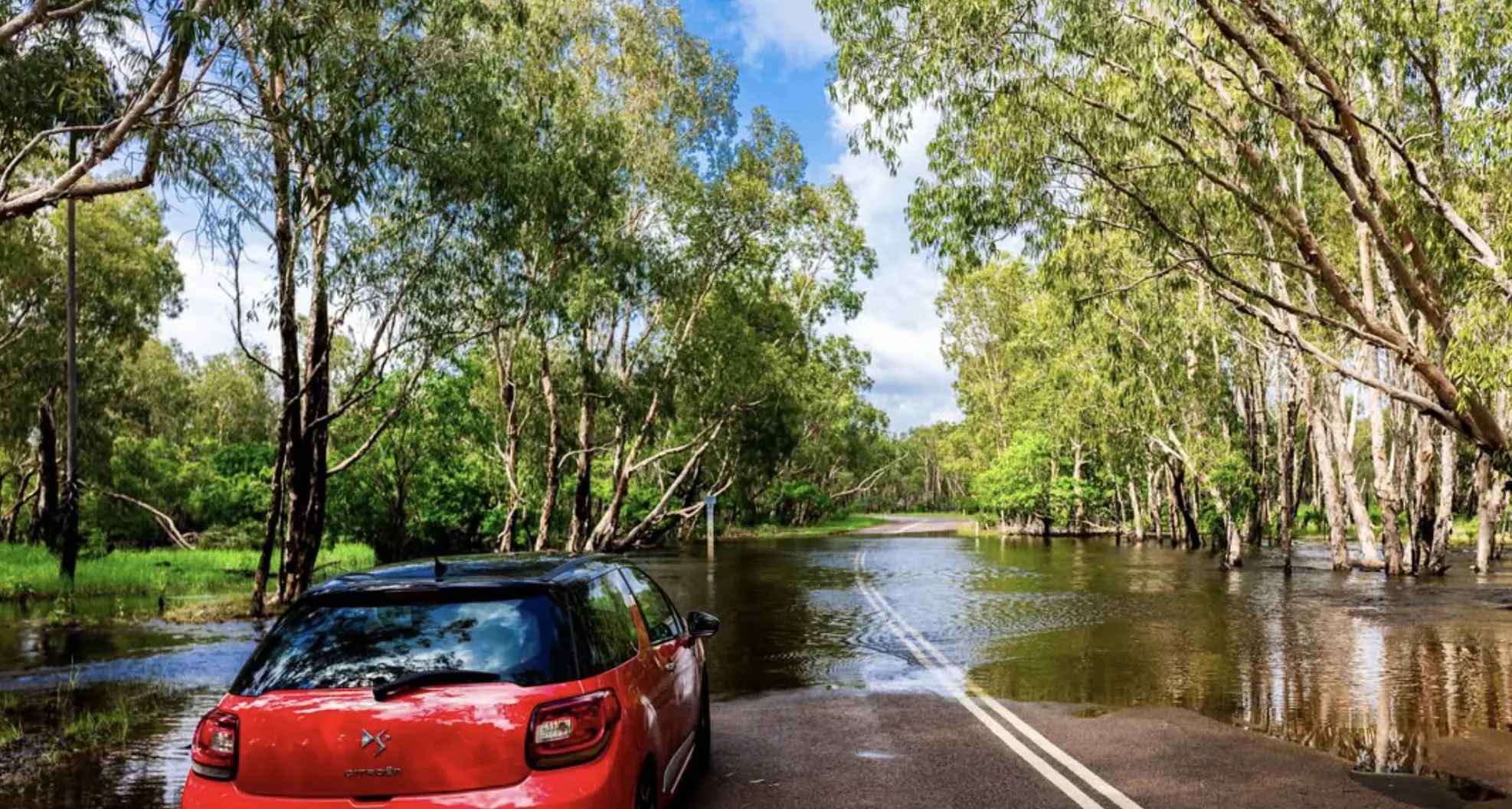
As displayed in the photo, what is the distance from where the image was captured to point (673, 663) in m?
6.12

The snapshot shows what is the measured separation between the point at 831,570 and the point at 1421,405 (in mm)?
18200

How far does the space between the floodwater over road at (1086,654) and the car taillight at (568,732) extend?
3904 millimetres

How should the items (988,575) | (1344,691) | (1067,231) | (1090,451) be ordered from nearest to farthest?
(1344,691) < (1067,231) < (988,575) < (1090,451)

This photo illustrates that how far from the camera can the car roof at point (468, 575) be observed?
468 cm

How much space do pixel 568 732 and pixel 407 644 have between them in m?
0.75

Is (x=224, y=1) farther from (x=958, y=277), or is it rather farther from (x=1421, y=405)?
(x=1421, y=405)

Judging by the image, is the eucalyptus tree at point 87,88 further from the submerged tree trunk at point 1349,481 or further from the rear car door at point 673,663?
the submerged tree trunk at point 1349,481

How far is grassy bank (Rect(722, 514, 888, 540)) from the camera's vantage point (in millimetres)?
69250

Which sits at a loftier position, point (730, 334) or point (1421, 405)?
point (730, 334)

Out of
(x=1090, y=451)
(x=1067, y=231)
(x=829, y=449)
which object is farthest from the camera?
(x=829, y=449)

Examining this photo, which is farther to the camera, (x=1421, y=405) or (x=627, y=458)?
(x=627, y=458)

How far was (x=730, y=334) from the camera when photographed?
39.1 metres

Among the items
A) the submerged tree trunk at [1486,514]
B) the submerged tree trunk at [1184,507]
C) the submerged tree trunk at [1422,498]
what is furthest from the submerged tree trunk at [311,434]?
the submerged tree trunk at [1184,507]

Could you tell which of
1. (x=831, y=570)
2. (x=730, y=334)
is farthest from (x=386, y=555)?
(x=831, y=570)
